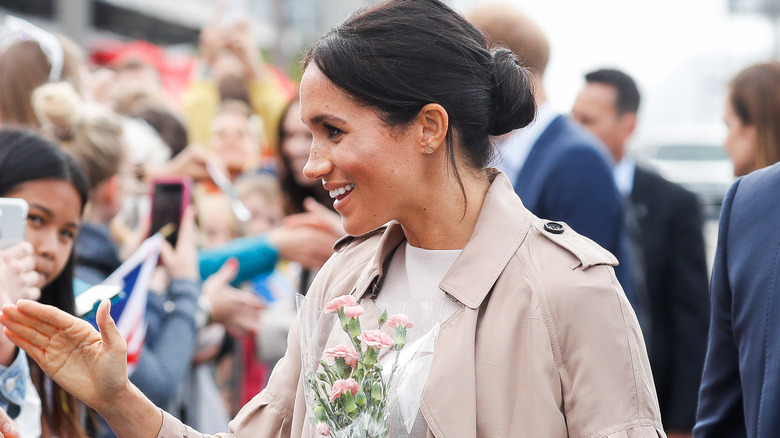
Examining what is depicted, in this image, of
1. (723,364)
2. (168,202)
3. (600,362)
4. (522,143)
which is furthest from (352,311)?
(168,202)

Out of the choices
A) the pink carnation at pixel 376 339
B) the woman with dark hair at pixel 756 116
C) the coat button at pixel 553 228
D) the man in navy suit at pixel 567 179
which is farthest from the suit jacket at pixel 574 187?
the pink carnation at pixel 376 339

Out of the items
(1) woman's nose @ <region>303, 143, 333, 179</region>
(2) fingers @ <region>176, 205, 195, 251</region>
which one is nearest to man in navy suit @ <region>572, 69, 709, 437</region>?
(2) fingers @ <region>176, 205, 195, 251</region>

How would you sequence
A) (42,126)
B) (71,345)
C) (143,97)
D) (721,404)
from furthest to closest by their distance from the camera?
(143,97) < (42,126) < (721,404) < (71,345)

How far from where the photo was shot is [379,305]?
7.68 ft

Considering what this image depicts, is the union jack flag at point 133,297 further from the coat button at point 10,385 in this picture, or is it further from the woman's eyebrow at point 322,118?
the woman's eyebrow at point 322,118

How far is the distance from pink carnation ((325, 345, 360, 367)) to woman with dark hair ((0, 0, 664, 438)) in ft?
0.22

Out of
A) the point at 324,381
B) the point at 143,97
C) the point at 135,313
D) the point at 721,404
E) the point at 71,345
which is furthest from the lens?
the point at 143,97

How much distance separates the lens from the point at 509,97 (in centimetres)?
238

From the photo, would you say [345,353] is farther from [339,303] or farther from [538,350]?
[538,350]

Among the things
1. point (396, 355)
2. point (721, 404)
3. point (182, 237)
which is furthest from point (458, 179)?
point (182, 237)

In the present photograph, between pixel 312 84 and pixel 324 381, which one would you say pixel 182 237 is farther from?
pixel 324 381

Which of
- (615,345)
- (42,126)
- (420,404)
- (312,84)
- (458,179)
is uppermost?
(312,84)

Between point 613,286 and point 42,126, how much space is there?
2.85 meters

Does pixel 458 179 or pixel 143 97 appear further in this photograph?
pixel 143 97
